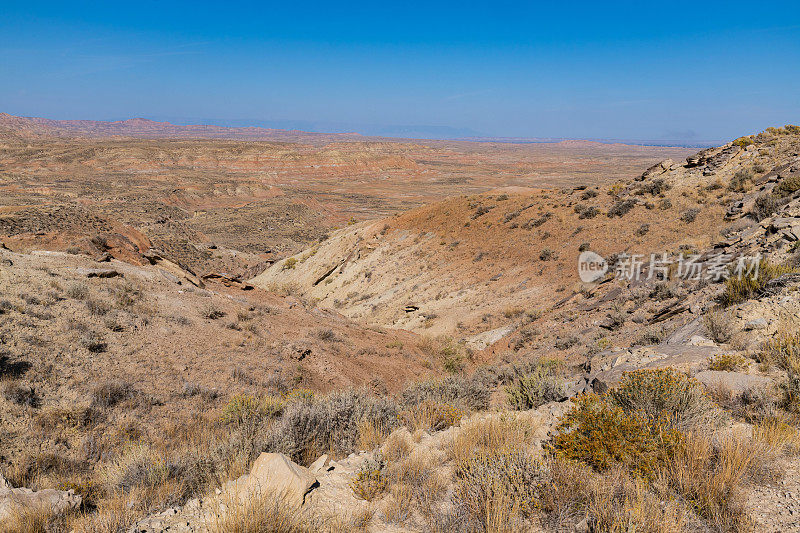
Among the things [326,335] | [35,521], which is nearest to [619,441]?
[35,521]

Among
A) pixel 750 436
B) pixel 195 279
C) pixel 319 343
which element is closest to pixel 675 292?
pixel 750 436

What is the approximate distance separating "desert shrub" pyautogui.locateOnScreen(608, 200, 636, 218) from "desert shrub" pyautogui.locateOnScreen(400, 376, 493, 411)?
15396 mm

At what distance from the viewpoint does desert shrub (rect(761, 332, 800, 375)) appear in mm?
4582

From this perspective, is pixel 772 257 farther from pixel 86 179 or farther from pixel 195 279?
pixel 86 179

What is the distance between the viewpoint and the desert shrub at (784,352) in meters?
4.58

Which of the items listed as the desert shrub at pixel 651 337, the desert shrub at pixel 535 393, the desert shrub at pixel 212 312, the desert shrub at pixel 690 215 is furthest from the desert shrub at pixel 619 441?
the desert shrub at pixel 690 215

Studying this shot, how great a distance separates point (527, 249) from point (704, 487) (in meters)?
16.7

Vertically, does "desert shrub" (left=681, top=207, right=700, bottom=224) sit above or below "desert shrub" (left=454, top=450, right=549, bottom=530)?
above

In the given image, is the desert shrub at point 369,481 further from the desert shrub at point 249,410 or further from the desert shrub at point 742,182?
the desert shrub at point 742,182

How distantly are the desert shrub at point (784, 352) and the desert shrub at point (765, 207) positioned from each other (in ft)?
33.4

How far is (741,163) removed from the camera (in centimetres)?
1889

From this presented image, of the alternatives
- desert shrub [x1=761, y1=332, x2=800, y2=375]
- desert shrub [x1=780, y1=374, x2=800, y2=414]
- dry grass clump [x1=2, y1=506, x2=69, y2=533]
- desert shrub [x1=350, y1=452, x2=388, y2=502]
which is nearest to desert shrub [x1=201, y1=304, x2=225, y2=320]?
dry grass clump [x1=2, y1=506, x2=69, y2=533]

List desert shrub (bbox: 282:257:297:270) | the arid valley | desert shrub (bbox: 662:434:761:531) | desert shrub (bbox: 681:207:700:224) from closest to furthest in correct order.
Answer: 1. desert shrub (bbox: 662:434:761:531)
2. the arid valley
3. desert shrub (bbox: 681:207:700:224)
4. desert shrub (bbox: 282:257:297:270)

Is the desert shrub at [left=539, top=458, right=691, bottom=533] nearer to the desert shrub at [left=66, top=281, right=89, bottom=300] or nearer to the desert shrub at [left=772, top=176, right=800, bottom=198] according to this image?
the desert shrub at [left=66, top=281, right=89, bottom=300]
